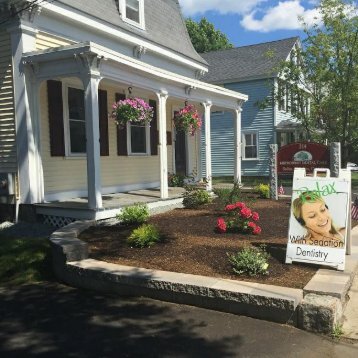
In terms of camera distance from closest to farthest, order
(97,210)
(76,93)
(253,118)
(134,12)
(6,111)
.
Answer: (97,210)
(6,111)
(76,93)
(134,12)
(253,118)

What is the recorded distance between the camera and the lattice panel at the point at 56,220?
897 centimetres

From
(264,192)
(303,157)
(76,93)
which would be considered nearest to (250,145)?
(264,192)

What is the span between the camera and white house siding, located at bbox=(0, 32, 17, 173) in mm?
9328

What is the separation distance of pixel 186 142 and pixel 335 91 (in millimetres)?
6724

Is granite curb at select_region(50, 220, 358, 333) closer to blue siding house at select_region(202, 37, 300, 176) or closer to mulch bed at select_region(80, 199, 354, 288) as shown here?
mulch bed at select_region(80, 199, 354, 288)

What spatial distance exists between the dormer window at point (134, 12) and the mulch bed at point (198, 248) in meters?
6.60

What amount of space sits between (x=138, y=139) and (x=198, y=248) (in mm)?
7307

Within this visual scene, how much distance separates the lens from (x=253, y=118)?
25.2 metres

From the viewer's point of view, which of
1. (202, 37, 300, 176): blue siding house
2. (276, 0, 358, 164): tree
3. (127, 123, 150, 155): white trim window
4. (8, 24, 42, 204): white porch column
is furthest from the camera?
(202, 37, 300, 176): blue siding house

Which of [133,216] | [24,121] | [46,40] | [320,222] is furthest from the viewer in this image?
[46,40]

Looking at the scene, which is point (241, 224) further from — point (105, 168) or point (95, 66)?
point (105, 168)

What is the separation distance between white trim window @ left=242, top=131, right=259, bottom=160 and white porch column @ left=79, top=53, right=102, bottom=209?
17.7m

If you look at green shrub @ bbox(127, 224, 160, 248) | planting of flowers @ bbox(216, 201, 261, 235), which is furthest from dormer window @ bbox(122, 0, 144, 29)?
green shrub @ bbox(127, 224, 160, 248)

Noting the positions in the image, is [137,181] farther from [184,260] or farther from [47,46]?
[184,260]
